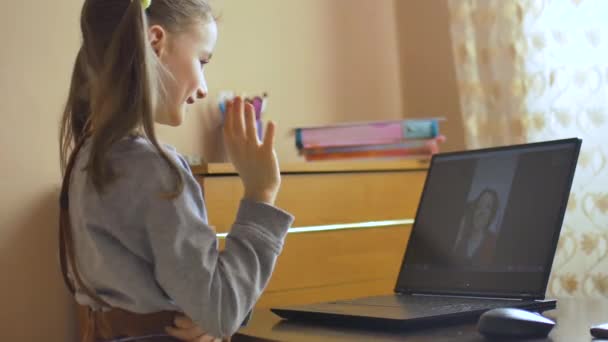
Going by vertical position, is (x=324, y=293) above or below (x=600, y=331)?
below

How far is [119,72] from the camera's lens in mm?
988

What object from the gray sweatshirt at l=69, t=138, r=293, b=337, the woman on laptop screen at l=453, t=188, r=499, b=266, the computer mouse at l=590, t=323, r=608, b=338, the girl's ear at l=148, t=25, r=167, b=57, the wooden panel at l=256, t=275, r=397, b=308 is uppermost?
the girl's ear at l=148, t=25, r=167, b=57

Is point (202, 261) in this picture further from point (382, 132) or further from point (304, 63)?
point (304, 63)

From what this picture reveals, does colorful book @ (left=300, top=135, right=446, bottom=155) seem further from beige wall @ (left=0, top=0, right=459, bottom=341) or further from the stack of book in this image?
beige wall @ (left=0, top=0, right=459, bottom=341)

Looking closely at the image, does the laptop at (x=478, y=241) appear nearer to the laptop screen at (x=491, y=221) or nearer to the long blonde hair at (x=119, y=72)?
the laptop screen at (x=491, y=221)

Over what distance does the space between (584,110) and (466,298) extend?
97 cm

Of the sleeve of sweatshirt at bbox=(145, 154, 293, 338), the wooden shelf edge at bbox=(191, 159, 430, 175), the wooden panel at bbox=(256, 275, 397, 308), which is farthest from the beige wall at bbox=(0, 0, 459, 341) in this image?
the sleeve of sweatshirt at bbox=(145, 154, 293, 338)

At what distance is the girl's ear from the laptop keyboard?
47cm

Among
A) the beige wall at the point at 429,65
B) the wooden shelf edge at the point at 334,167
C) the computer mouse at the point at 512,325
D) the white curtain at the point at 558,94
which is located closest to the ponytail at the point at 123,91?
the computer mouse at the point at 512,325

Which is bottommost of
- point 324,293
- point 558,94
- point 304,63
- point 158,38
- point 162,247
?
point 324,293

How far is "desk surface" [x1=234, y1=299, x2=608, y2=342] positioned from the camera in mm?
934

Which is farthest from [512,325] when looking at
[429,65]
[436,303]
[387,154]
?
[429,65]

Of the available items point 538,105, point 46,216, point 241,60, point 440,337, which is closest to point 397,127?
point 538,105

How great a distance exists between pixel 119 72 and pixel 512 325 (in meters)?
0.55
